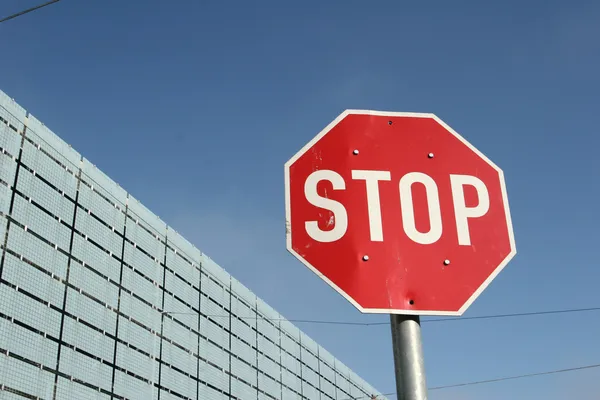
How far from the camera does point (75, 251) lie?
869 inches

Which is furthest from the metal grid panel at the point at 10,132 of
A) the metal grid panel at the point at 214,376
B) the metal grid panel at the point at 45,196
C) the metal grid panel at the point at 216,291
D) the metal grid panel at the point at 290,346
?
the metal grid panel at the point at 290,346

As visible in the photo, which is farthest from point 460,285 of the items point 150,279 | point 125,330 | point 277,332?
point 277,332

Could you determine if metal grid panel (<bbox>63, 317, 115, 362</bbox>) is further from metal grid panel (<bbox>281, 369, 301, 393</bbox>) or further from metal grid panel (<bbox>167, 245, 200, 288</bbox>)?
metal grid panel (<bbox>281, 369, 301, 393</bbox>)

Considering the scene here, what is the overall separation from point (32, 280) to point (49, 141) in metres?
4.72

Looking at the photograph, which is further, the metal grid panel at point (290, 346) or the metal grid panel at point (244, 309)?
the metal grid panel at point (290, 346)

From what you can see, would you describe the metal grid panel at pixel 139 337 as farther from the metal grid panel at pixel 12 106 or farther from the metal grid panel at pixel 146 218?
the metal grid panel at pixel 12 106

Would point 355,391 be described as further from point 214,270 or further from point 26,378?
point 26,378

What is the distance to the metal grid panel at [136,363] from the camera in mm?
23353

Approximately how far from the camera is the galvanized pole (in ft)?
7.01

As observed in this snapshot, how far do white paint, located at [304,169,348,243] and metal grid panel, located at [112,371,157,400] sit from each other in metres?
21.7

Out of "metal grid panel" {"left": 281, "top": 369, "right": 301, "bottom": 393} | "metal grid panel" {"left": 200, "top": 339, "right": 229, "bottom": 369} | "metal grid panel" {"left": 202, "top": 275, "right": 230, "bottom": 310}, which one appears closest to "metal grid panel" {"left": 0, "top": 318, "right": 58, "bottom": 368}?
"metal grid panel" {"left": 200, "top": 339, "right": 229, "bottom": 369}

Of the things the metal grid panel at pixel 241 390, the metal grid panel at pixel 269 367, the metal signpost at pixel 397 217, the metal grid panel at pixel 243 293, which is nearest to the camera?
the metal signpost at pixel 397 217

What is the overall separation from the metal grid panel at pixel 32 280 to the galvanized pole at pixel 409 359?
18.5 m

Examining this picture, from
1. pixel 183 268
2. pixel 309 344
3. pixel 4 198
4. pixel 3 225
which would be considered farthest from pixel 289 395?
pixel 4 198
